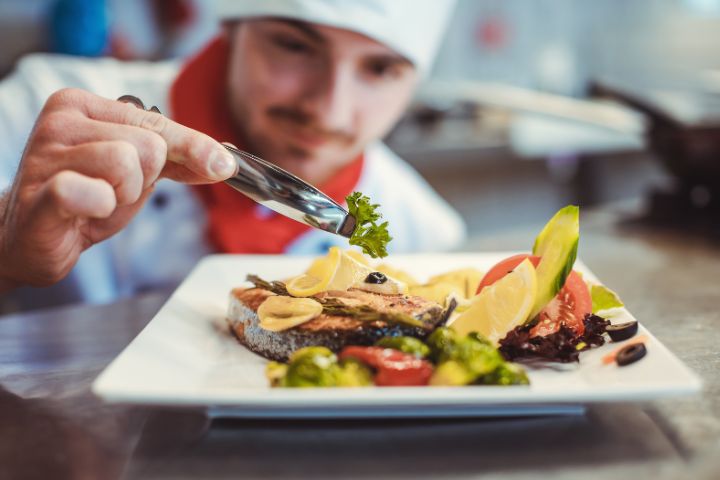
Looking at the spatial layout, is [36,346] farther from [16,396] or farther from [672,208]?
[672,208]

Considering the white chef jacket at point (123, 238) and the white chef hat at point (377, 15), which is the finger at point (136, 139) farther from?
the white chef jacket at point (123, 238)

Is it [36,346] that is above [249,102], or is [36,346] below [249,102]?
below

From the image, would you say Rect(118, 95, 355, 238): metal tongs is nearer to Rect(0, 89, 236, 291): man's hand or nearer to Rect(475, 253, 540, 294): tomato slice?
Rect(0, 89, 236, 291): man's hand

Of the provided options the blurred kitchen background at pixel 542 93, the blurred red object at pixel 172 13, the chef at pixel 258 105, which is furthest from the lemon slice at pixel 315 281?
the blurred red object at pixel 172 13

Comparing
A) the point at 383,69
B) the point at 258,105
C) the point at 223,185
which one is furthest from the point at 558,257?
the point at 223,185

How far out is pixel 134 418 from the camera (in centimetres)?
84

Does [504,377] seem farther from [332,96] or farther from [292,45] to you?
[292,45]

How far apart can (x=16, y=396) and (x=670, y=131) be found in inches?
76.6

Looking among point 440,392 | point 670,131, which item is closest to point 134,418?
point 440,392

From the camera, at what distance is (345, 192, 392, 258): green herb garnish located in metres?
1.07

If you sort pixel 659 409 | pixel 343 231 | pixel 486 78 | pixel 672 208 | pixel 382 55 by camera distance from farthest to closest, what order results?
pixel 486 78, pixel 672 208, pixel 382 55, pixel 343 231, pixel 659 409

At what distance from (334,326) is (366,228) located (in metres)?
0.19

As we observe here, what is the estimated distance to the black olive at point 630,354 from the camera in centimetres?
88

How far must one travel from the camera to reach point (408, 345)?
85cm
